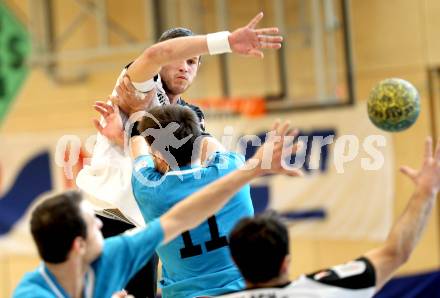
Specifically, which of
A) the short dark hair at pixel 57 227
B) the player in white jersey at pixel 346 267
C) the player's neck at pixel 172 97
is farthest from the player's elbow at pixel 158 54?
the player in white jersey at pixel 346 267

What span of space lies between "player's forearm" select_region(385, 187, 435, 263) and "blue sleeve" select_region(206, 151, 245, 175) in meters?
1.10

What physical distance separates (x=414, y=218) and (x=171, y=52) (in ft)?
5.12

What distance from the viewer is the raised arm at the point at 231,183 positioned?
306 cm

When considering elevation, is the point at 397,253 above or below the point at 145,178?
below

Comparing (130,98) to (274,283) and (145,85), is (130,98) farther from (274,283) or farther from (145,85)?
(274,283)

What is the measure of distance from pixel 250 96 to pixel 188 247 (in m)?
7.02

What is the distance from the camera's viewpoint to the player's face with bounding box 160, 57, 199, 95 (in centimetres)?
475

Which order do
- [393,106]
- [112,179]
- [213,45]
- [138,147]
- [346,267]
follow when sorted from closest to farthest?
[346,267], [213,45], [138,147], [112,179], [393,106]

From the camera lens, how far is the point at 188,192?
392 cm

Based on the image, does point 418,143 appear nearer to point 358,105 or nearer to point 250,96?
point 358,105

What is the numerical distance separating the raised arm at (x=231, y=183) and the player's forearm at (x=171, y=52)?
0.96m

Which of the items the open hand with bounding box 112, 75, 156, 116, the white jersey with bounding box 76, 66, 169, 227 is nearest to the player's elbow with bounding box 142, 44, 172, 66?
the open hand with bounding box 112, 75, 156, 116

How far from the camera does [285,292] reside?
3.03 m

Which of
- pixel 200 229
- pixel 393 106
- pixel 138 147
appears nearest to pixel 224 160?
pixel 200 229
